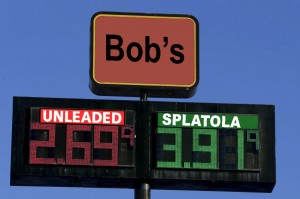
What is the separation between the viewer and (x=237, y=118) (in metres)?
53.9

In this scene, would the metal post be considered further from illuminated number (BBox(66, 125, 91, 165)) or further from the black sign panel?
illuminated number (BBox(66, 125, 91, 165))

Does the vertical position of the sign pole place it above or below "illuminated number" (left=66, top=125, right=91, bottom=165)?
below

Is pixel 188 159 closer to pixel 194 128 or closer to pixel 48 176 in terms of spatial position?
pixel 194 128

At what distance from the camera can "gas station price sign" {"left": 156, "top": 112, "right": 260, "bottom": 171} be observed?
53.3m

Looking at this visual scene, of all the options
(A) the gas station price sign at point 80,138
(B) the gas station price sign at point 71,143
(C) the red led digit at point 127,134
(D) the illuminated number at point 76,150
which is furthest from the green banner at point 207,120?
(D) the illuminated number at point 76,150

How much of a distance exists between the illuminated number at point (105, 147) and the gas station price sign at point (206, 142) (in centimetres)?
137

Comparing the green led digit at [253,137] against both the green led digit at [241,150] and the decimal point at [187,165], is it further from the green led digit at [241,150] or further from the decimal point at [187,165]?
the decimal point at [187,165]

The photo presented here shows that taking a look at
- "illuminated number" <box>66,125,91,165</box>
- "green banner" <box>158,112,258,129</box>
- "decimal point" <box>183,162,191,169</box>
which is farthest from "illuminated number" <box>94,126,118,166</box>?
"decimal point" <box>183,162,191,169</box>

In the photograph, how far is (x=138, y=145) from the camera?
53.4m

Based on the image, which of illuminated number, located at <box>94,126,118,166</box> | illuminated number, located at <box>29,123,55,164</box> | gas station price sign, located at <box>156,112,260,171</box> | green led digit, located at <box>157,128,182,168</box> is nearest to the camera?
illuminated number, located at <box>29,123,55,164</box>

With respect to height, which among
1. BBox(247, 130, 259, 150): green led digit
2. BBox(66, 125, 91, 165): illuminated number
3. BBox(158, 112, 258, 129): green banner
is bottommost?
BBox(66, 125, 91, 165): illuminated number

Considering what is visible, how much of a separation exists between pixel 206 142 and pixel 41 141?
17.3ft

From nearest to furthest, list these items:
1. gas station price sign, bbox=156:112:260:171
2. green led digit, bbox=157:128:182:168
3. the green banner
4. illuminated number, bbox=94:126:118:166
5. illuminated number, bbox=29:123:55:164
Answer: illuminated number, bbox=29:123:55:164 < illuminated number, bbox=94:126:118:166 < green led digit, bbox=157:128:182:168 < gas station price sign, bbox=156:112:260:171 < the green banner

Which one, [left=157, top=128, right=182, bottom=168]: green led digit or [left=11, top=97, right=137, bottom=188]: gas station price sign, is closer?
[left=11, top=97, right=137, bottom=188]: gas station price sign
